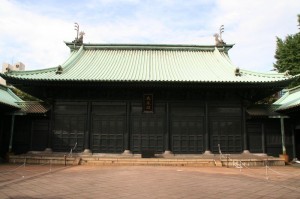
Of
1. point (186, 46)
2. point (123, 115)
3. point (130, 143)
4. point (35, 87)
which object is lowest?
point (130, 143)

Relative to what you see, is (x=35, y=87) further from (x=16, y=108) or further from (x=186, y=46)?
(x=186, y=46)

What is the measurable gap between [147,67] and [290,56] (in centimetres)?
2045

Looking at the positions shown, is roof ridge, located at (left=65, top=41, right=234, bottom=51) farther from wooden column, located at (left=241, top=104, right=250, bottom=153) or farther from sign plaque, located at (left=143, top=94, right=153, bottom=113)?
wooden column, located at (left=241, top=104, right=250, bottom=153)

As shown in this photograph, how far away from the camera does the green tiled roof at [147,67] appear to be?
20.1 metres

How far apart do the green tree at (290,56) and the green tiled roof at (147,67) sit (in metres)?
11.5

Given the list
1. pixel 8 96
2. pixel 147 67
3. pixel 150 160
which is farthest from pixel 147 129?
pixel 8 96

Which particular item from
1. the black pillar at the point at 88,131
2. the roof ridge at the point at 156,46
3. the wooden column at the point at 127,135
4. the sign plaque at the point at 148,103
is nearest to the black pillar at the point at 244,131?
the sign plaque at the point at 148,103

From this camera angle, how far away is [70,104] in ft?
69.9

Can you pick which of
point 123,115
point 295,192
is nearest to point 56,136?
point 123,115

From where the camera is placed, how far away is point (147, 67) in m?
23.4

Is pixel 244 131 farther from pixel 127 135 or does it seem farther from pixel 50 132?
pixel 50 132

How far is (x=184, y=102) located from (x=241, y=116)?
4.53 metres

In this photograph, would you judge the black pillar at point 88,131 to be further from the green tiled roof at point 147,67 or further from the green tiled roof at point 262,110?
the green tiled roof at point 262,110

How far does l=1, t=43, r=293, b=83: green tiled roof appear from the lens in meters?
20.1
